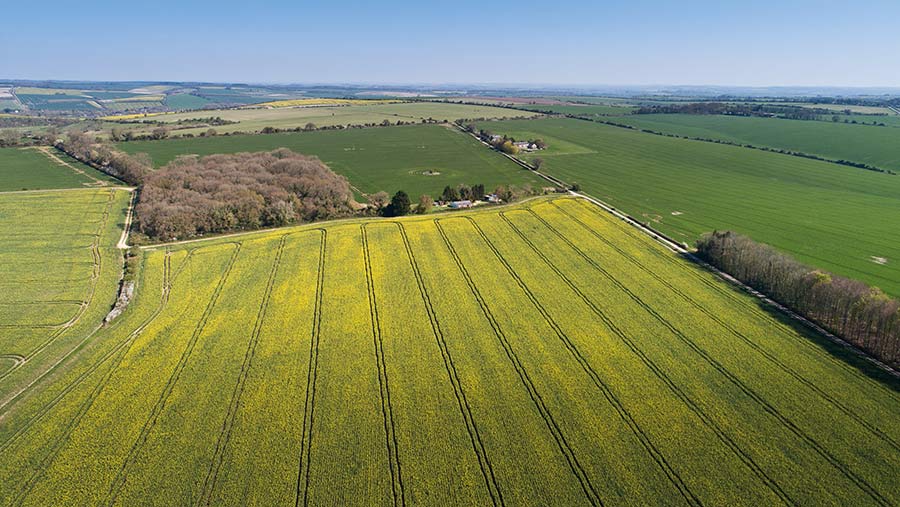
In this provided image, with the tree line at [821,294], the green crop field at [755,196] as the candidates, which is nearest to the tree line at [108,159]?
the green crop field at [755,196]

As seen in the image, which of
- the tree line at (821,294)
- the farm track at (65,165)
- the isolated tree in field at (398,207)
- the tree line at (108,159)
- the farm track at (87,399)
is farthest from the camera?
the tree line at (108,159)

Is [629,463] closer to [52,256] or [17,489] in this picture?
[17,489]

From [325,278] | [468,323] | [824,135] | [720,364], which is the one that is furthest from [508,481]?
[824,135]

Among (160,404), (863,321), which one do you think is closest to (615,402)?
(863,321)

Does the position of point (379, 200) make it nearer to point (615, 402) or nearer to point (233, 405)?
point (233, 405)

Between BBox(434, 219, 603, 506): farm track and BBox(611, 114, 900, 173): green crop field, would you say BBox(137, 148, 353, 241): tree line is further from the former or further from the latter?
BBox(611, 114, 900, 173): green crop field

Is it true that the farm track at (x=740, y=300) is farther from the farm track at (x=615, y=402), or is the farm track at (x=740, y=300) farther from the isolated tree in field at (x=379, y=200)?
the isolated tree in field at (x=379, y=200)
